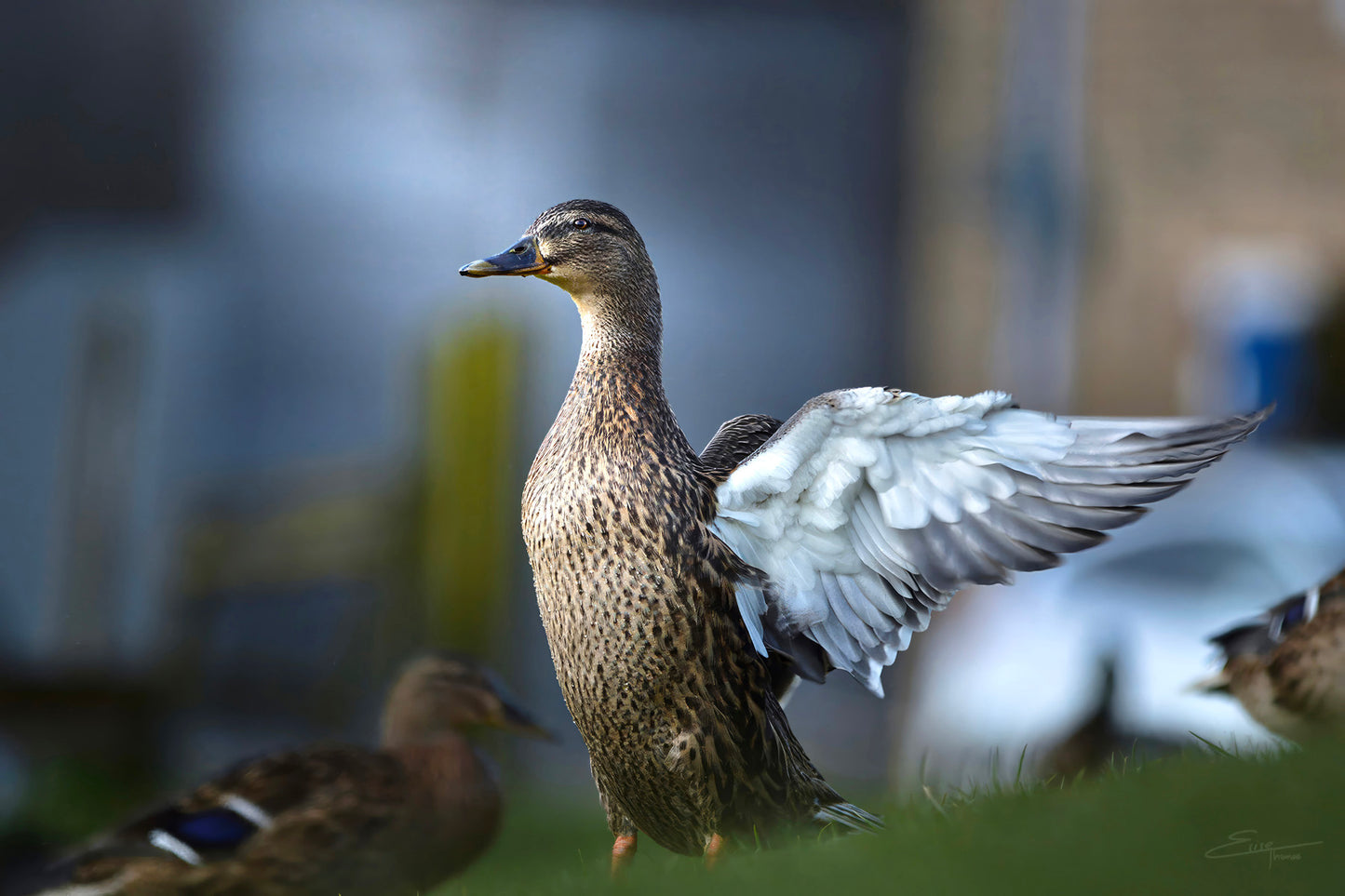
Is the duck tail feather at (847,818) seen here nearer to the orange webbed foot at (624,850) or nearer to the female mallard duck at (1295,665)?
the orange webbed foot at (624,850)

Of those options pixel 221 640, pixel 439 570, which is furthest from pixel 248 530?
pixel 439 570

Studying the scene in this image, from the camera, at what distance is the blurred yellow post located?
5012mm

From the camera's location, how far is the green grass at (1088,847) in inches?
87.0

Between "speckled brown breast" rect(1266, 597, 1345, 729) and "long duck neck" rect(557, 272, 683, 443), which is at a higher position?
"long duck neck" rect(557, 272, 683, 443)

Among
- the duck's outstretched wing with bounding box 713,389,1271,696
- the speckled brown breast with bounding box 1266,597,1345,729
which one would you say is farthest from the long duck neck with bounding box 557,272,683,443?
the speckled brown breast with bounding box 1266,597,1345,729

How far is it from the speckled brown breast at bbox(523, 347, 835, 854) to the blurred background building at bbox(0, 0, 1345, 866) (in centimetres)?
207

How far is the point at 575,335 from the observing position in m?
6.69

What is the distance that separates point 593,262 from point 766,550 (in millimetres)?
675

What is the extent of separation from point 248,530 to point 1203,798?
4059 millimetres

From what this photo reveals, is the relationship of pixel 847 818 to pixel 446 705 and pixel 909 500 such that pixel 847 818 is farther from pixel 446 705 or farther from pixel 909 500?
pixel 446 705

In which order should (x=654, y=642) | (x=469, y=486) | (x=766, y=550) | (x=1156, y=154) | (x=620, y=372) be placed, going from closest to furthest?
(x=654, y=642), (x=766, y=550), (x=620, y=372), (x=469, y=486), (x=1156, y=154)

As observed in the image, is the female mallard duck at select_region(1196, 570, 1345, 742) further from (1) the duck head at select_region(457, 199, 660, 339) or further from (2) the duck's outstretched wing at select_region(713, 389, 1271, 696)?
(1) the duck head at select_region(457, 199, 660, 339)

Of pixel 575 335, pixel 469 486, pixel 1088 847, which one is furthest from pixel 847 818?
pixel 575 335

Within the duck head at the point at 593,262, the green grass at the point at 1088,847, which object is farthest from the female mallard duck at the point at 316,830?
the duck head at the point at 593,262
